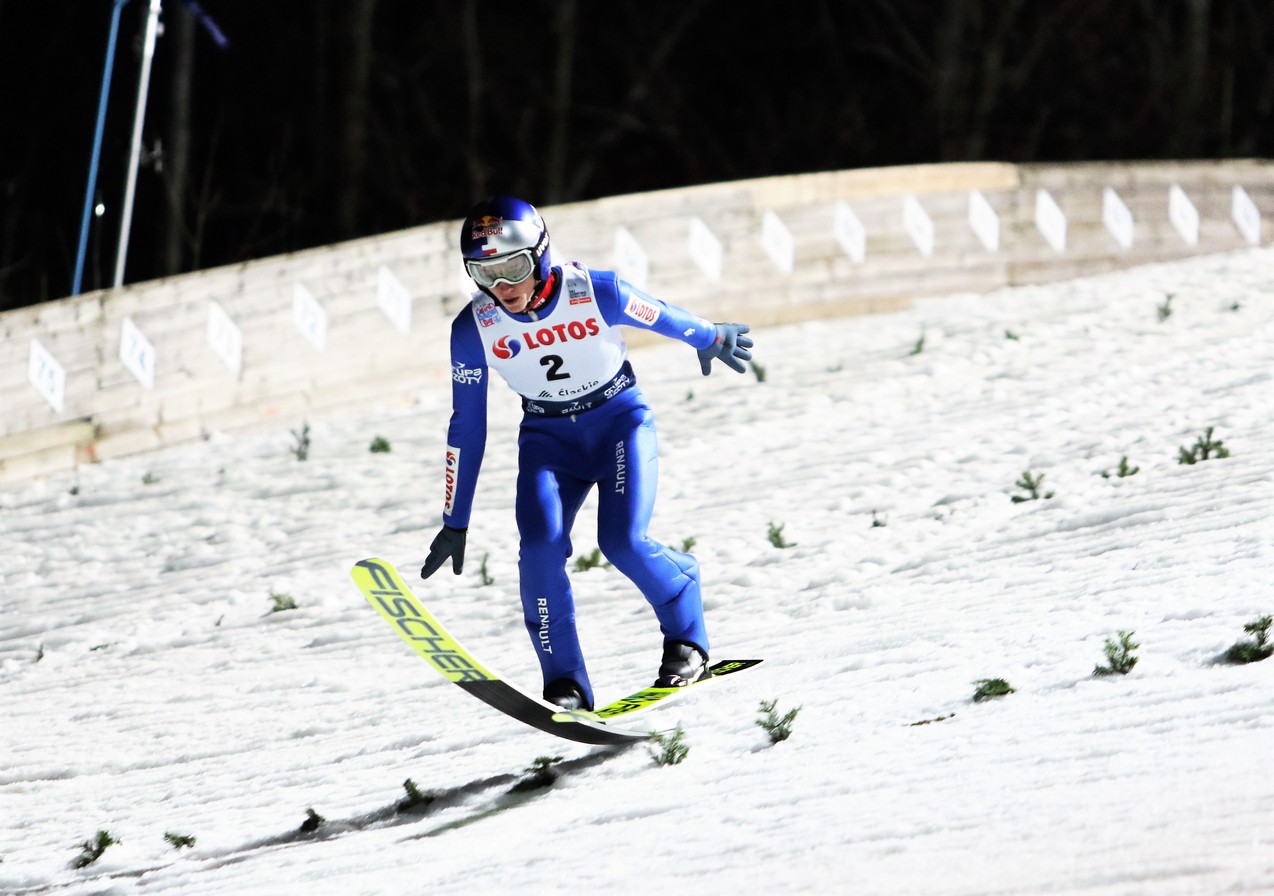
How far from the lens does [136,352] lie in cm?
1088

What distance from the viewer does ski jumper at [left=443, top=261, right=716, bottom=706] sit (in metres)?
5.43

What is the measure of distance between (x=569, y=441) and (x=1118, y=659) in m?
1.94

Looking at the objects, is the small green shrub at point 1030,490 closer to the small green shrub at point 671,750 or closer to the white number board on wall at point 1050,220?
the small green shrub at point 671,750

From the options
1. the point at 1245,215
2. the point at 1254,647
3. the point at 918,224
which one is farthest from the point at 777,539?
the point at 1245,215

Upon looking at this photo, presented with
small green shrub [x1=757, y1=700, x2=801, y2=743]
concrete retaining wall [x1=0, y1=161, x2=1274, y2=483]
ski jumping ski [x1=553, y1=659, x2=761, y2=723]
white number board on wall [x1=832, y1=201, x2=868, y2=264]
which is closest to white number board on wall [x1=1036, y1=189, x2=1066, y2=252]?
concrete retaining wall [x1=0, y1=161, x2=1274, y2=483]

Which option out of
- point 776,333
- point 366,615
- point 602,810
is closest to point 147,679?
point 366,615

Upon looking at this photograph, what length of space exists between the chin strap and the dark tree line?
14173mm

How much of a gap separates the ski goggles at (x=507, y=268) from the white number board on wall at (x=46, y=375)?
20.1 feet

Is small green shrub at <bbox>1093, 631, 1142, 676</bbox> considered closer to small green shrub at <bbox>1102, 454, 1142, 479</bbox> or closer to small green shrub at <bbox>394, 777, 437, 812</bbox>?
small green shrub at <bbox>394, 777, 437, 812</bbox>

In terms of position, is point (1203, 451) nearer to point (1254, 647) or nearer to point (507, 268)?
point (1254, 647)

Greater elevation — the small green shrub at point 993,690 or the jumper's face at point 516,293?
the jumper's face at point 516,293

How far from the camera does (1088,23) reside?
27125 millimetres

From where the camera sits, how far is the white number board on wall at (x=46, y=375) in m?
10.5

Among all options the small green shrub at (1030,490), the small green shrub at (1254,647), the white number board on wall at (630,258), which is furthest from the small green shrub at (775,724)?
the white number board on wall at (630,258)
